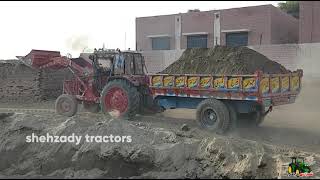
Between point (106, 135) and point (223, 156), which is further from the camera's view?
point (106, 135)

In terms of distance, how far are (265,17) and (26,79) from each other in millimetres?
16049

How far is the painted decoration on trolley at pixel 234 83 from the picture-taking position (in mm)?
11197

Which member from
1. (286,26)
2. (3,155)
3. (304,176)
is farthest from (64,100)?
(286,26)

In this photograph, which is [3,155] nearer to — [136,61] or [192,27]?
[136,61]

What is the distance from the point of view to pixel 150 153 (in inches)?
362

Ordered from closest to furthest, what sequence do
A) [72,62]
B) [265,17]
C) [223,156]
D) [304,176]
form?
[304,176], [223,156], [72,62], [265,17]

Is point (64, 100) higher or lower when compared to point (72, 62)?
lower

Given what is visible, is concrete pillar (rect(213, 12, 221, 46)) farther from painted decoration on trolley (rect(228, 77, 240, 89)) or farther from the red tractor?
painted decoration on trolley (rect(228, 77, 240, 89))

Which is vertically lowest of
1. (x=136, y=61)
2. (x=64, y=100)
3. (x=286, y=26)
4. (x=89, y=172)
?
(x=89, y=172)

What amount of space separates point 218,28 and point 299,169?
24.2m

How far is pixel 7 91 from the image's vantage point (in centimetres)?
2112

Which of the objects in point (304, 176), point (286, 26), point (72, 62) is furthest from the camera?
point (286, 26)

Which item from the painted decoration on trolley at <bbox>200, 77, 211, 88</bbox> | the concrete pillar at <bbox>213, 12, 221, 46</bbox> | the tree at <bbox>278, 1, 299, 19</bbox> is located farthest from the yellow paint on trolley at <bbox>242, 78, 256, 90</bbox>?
the tree at <bbox>278, 1, 299, 19</bbox>

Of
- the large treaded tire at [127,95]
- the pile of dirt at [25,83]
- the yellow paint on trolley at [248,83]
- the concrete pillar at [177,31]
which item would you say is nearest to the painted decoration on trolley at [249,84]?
the yellow paint on trolley at [248,83]
